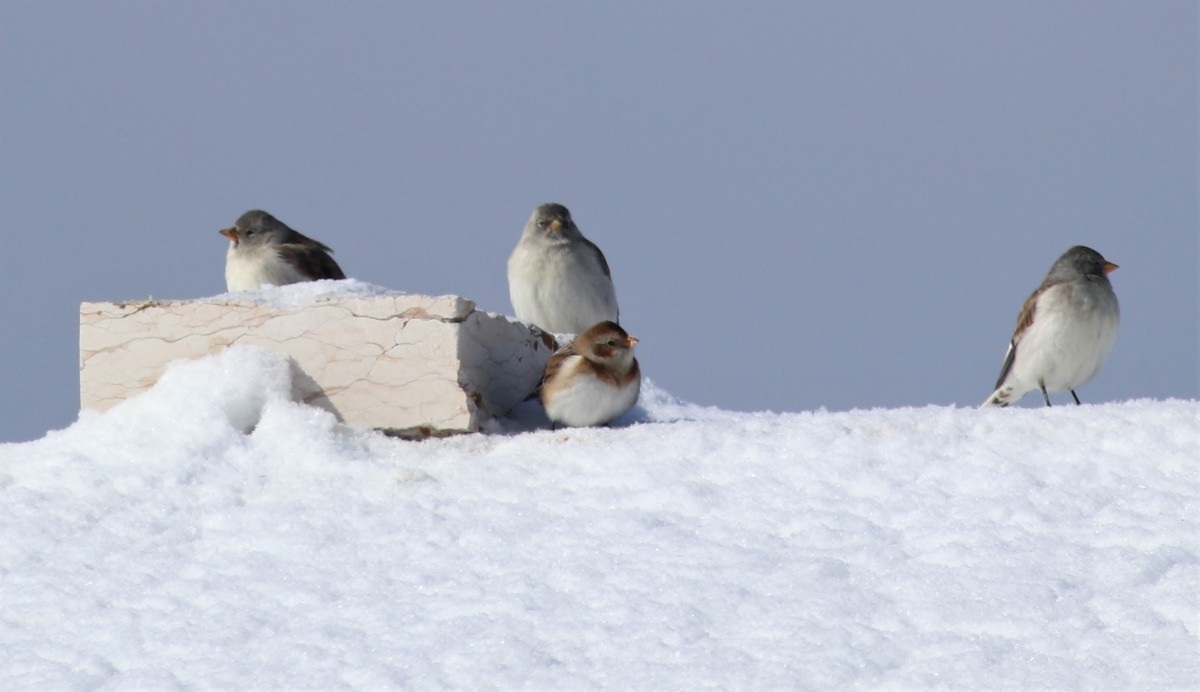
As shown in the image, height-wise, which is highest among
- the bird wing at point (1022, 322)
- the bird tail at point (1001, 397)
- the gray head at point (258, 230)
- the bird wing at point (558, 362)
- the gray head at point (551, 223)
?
the gray head at point (258, 230)

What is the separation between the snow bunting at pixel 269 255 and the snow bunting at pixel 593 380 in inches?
135

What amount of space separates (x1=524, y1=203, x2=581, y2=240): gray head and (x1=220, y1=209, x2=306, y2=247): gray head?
67.9 inches

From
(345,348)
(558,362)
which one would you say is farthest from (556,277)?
(345,348)

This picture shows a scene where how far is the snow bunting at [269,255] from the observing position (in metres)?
8.80

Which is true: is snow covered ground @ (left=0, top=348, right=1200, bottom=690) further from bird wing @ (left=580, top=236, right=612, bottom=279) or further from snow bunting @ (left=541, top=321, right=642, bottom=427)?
bird wing @ (left=580, top=236, right=612, bottom=279)

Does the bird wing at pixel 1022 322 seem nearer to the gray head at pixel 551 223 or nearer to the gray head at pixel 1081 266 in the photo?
the gray head at pixel 1081 266

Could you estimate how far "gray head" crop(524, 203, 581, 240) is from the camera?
8.45m

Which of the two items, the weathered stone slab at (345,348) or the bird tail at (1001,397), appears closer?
the weathered stone slab at (345,348)

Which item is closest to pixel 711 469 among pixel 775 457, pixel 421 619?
pixel 775 457

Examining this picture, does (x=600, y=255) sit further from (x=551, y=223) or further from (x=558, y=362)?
(x=558, y=362)

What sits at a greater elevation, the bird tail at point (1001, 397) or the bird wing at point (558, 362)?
the bird wing at point (558, 362)

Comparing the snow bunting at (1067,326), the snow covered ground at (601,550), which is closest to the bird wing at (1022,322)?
the snow bunting at (1067,326)

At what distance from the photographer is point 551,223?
27.7 feet

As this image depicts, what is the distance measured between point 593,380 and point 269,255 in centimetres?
380
